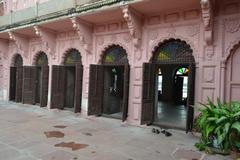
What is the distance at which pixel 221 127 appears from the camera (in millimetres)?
4828

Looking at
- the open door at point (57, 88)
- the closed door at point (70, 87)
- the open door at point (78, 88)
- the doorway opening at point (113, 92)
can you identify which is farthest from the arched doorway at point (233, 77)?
the closed door at point (70, 87)

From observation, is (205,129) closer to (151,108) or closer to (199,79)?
(199,79)

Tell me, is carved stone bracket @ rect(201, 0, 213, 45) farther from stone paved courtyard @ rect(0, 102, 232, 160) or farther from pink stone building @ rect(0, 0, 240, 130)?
stone paved courtyard @ rect(0, 102, 232, 160)

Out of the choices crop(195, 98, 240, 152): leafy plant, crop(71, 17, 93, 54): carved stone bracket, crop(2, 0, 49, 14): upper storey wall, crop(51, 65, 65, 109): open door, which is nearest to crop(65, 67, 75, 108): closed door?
crop(51, 65, 65, 109): open door

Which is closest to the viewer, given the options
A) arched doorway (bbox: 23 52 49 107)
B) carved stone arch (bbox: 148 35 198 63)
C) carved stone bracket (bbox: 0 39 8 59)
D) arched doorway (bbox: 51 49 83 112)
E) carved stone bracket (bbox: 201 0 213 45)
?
carved stone bracket (bbox: 201 0 213 45)

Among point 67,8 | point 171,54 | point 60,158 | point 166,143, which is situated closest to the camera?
point 60,158

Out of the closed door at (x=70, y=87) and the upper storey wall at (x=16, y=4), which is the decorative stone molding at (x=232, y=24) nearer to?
the closed door at (x=70, y=87)

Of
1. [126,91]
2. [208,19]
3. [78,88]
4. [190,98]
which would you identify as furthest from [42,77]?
[208,19]

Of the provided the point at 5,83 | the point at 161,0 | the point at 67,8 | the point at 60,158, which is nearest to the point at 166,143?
the point at 60,158

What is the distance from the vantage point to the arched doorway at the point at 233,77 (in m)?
6.03

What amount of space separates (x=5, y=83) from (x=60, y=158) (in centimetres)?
1063

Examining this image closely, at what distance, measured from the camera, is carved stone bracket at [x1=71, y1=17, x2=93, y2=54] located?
841 centimetres

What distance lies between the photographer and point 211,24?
618cm

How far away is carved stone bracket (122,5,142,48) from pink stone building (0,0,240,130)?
30mm
